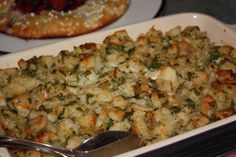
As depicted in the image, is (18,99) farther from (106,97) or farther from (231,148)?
(231,148)

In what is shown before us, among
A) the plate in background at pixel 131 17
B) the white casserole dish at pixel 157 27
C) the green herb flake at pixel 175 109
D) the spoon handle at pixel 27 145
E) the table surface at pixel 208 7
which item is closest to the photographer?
the spoon handle at pixel 27 145

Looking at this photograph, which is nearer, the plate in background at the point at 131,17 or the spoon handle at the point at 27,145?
the spoon handle at the point at 27,145

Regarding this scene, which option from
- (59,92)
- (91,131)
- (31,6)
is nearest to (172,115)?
(91,131)

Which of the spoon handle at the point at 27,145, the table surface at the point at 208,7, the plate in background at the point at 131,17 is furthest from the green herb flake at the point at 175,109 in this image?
the table surface at the point at 208,7

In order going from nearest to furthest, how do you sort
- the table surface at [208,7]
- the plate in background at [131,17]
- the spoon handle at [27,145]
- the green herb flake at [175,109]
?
1. the spoon handle at [27,145]
2. the green herb flake at [175,109]
3. the plate in background at [131,17]
4. the table surface at [208,7]

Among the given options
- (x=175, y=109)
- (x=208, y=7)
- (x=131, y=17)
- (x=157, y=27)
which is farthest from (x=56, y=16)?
(x=175, y=109)

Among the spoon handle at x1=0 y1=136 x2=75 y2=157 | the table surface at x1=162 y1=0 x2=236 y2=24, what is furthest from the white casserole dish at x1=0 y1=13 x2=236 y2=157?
the table surface at x1=162 y1=0 x2=236 y2=24

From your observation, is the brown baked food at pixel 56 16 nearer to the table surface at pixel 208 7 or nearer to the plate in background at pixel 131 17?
the plate in background at pixel 131 17

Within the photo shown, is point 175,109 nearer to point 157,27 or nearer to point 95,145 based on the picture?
point 95,145
